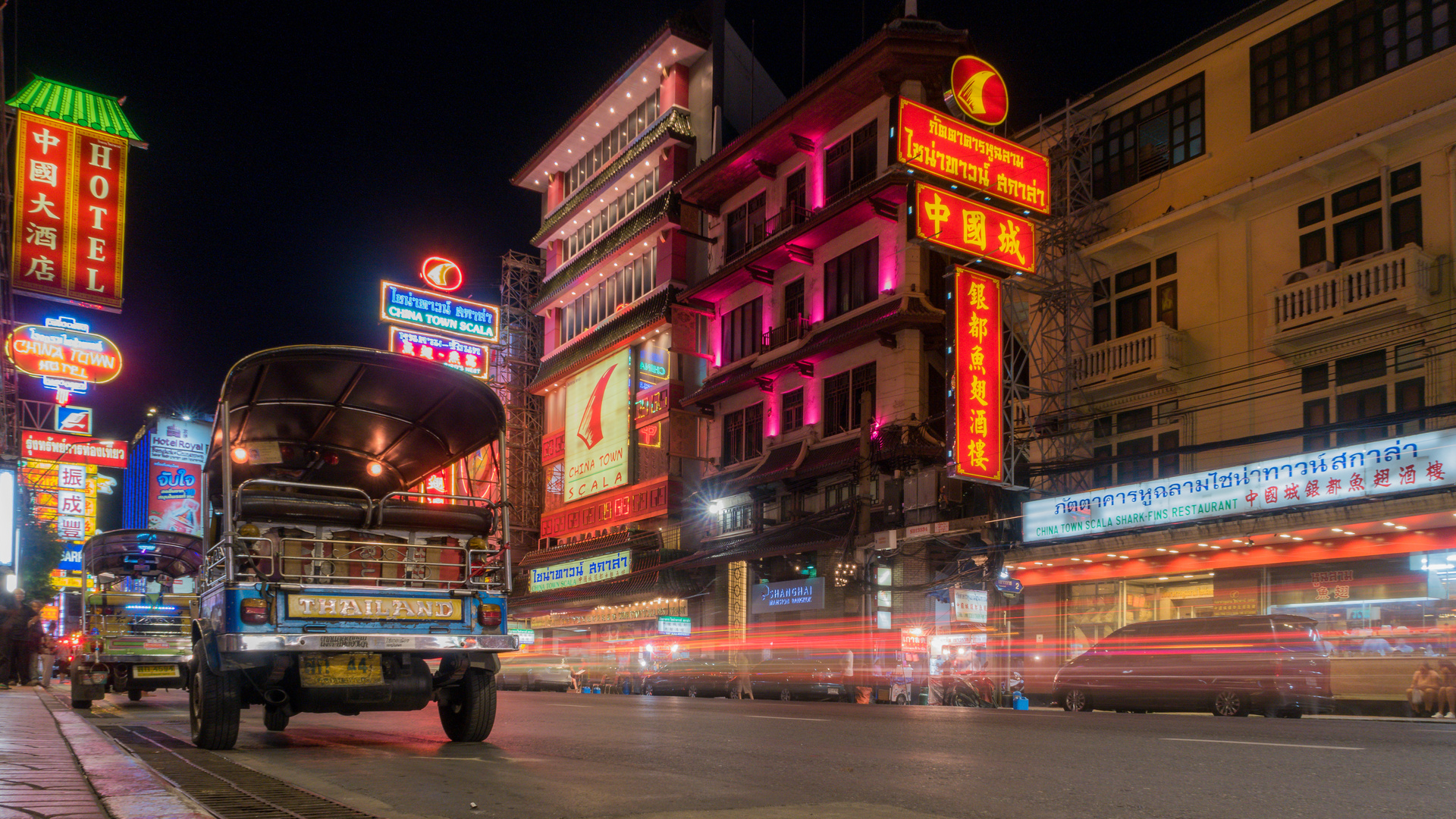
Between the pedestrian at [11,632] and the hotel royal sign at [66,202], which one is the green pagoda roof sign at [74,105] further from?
the pedestrian at [11,632]

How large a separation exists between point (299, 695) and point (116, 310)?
19.7 meters

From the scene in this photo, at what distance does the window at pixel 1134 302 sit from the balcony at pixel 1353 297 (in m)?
3.27

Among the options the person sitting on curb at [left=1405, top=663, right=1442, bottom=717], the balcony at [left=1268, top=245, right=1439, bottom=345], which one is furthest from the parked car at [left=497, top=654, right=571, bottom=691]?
the person sitting on curb at [left=1405, top=663, right=1442, bottom=717]

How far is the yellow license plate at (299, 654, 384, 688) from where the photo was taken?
29.2 ft

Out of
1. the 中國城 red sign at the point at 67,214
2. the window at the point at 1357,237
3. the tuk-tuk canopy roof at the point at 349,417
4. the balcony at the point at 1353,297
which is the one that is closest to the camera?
the tuk-tuk canopy roof at the point at 349,417

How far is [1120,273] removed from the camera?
28781 millimetres

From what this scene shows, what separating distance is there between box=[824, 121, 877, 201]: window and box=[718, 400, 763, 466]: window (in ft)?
25.5

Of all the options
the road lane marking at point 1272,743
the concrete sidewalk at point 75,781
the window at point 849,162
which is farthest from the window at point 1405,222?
the concrete sidewalk at point 75,781

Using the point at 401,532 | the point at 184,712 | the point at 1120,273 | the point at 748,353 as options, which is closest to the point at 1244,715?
the point at 1120,273

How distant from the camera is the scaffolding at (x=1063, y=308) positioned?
28672 millimetres

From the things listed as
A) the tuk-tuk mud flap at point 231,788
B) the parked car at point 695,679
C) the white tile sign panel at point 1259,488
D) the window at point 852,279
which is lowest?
the parked car at point 695,679

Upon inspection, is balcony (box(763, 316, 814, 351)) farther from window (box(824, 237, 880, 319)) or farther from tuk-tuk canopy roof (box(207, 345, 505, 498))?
tuk-tuk canopy roof (box(207, 345, 505, 498))

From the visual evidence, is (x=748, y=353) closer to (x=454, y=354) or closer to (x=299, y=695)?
(x=454, y=354)

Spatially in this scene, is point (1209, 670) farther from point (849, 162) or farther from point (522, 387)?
point (522, 387)
